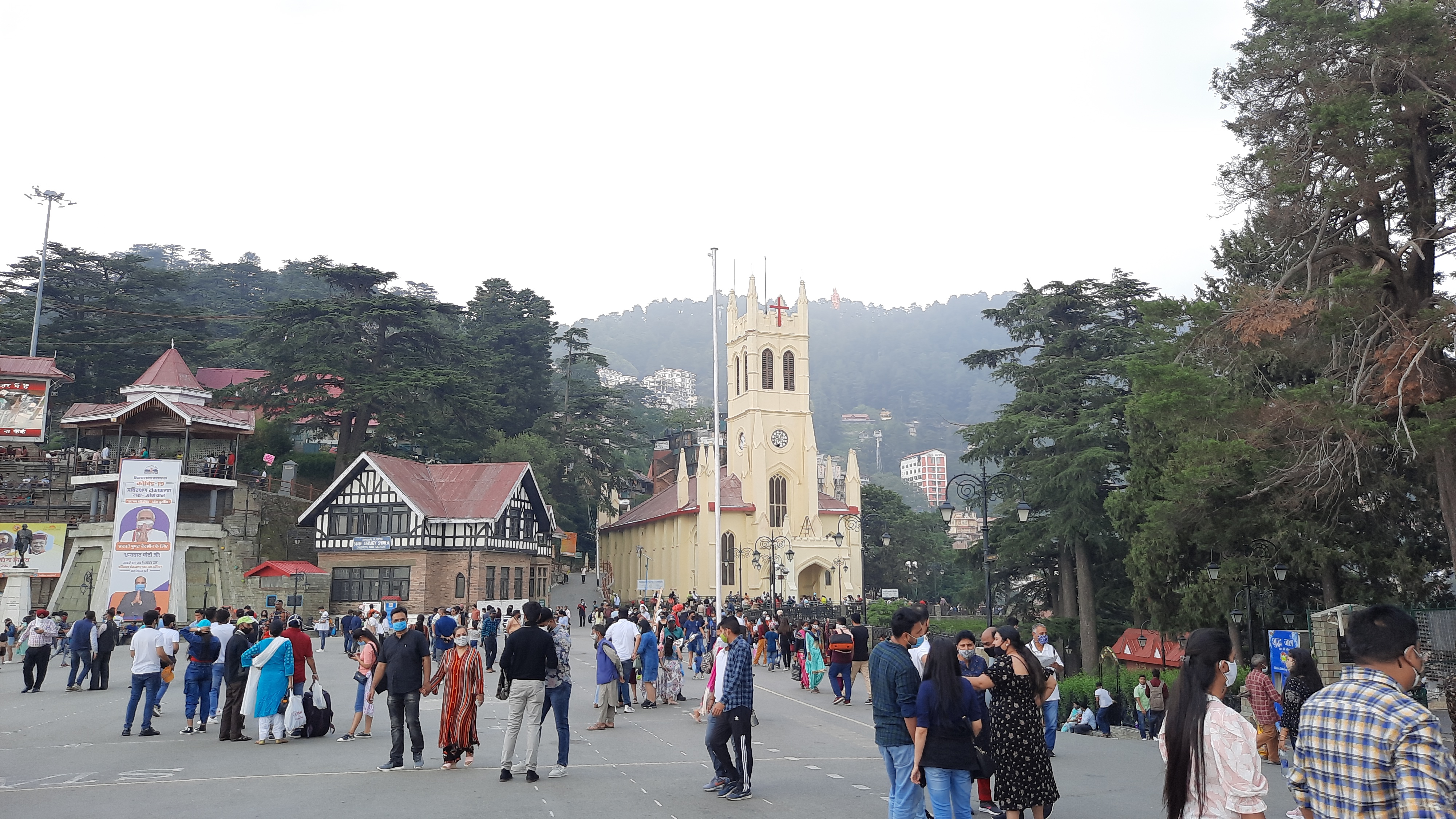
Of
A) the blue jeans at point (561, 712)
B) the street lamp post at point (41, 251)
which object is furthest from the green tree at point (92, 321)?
the blue jeans at point (561, 712)

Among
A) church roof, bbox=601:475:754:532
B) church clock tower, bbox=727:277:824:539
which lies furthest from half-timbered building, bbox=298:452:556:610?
church clock tower, bbox=727:277:824:539

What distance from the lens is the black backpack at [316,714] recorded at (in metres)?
12.8

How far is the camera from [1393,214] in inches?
746

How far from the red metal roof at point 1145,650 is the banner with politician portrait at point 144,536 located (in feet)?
110

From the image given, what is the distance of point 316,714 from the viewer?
1291 cm

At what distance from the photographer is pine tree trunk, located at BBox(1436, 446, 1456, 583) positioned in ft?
54.3

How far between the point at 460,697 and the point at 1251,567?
1853cm

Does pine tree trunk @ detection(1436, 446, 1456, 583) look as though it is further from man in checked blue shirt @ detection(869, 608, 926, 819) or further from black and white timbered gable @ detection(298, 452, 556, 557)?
black and white timbered gable @ detection(298, 452, 556, 557)

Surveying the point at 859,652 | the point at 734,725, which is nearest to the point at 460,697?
the point at 734,725

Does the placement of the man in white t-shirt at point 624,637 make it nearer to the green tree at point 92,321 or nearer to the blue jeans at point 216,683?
the blue jeans at point 216,683

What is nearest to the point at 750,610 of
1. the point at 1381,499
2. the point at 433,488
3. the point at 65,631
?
the point at 433,488

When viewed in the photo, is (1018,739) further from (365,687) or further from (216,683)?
(216,683)

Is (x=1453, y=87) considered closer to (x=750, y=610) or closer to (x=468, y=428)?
(x=750, y=610)

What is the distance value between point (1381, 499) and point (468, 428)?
4449 cm
